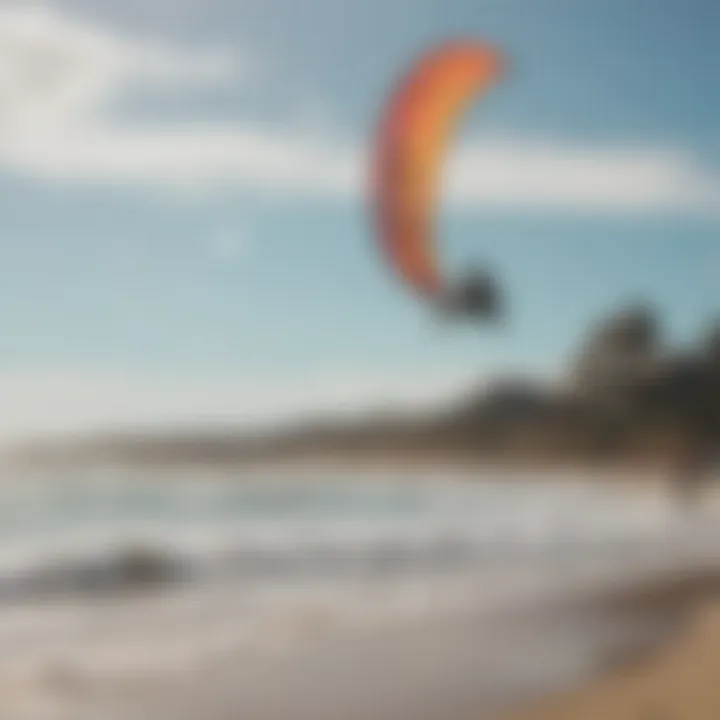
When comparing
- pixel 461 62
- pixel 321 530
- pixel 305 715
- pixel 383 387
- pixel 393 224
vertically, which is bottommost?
pixel 305 715

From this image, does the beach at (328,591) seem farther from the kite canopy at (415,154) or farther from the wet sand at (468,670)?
the kite canopy at (415,154)

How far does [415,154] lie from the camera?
44.5 inches

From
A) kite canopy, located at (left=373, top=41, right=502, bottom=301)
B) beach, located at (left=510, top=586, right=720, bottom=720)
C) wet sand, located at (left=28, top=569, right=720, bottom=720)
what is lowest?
beach, located at (left=510, top=586, right=720, bottom=720)

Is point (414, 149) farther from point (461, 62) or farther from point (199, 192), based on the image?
point (199, 192)

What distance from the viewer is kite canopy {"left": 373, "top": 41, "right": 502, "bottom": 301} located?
1.13 meters

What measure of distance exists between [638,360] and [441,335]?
0.21 metres

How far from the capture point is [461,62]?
113 centimetres

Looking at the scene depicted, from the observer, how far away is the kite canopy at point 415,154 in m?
1.13

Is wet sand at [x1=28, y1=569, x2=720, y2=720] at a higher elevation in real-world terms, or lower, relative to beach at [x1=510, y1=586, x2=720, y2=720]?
higher

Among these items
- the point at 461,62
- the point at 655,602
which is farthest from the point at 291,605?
the point at 461,62

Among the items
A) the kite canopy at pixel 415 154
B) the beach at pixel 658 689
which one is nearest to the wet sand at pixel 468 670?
the beach at pixel 658 689

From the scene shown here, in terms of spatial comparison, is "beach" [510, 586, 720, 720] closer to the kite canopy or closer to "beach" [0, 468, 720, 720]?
"beach" [0, 468, 720, 720]

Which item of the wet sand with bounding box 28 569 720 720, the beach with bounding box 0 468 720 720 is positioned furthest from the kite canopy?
the wet sand with bounding box 28 569 720 720

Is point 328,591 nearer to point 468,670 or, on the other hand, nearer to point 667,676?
point 468,670
